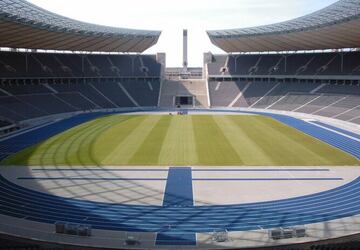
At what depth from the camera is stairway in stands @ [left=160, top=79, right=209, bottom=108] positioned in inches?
2760

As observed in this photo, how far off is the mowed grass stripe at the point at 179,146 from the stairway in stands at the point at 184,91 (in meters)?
23.5

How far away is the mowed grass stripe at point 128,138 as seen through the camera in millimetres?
28125

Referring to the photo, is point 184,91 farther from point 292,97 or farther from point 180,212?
point 180,212

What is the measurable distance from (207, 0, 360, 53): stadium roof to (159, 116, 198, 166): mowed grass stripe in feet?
57.2

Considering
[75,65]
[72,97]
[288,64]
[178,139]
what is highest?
[288,64]

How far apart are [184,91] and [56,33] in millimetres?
29691

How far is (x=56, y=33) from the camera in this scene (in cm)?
4888

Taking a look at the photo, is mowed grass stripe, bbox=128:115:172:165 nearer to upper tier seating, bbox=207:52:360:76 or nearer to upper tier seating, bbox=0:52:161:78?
upper tier seating, bbox=0:52:161:78

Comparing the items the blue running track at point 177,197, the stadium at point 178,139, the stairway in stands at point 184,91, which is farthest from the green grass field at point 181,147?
the stairway in stands at point 184,91

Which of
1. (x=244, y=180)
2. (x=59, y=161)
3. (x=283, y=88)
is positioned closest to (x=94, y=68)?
(x=283, y=88)

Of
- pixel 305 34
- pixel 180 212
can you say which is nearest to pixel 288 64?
pixel 305 34

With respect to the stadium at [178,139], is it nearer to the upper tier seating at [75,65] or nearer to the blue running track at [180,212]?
the blue running track at [180,212]

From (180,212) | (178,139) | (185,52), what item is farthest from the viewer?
(185,52)

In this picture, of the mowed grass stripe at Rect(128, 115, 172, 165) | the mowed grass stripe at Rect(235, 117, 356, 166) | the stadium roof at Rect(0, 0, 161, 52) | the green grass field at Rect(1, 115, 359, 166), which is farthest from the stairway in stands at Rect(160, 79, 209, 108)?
the mowed grass stripe at Rect(235, 117, 356, 166)
